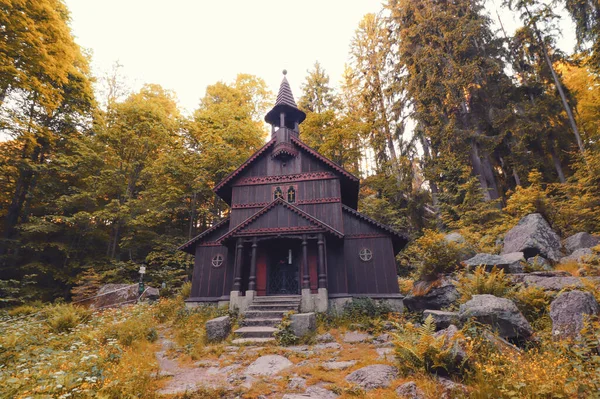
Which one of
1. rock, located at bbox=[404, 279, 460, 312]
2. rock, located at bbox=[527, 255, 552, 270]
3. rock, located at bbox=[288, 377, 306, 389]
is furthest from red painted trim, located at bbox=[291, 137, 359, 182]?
rock, located at bbox=[288, 377, 306, 389]

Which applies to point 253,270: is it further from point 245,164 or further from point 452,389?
point 452,389

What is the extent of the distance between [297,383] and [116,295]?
1614 cm

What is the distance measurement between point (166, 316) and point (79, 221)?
36.6 ft

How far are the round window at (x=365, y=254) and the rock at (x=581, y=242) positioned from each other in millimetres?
7719

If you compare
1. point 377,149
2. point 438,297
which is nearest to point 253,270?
point 438,297

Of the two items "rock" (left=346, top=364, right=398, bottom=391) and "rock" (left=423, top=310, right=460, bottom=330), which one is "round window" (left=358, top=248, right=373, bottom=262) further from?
"rock" (left=346, top=364, right=398, bottom=391)

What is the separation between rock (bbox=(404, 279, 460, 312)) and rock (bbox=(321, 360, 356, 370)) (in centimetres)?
528

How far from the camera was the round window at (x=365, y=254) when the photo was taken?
14688 millimetres

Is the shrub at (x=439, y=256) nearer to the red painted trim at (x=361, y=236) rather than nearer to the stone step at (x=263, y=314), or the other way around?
the red painted trim at (x=361, y=236)

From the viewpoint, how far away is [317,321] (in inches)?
449

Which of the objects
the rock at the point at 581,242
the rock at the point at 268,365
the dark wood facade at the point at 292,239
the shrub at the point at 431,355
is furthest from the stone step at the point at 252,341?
the rock at the point at 581,242

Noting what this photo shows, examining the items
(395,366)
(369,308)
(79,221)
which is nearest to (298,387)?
(395,366)

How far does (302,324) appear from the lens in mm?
9781

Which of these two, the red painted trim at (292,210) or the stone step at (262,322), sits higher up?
the red painted trim at (292,210)
